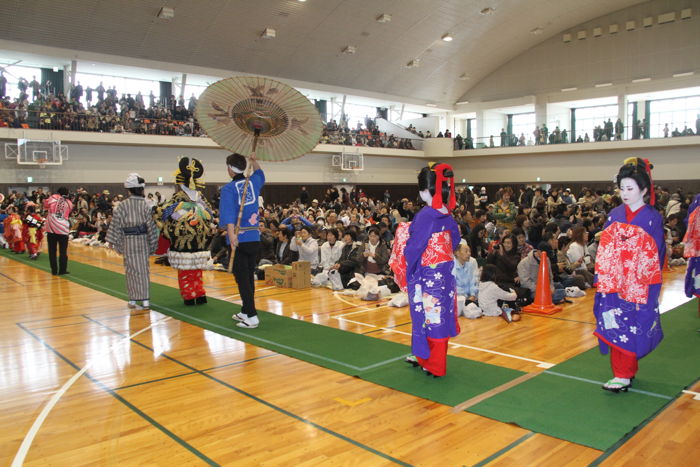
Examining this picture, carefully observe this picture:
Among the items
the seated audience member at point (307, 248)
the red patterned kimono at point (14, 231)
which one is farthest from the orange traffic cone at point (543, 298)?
the red patterned kimono at point (14, 231)

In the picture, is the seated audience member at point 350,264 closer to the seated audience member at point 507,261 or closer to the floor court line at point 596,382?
the seated audience member at point 507,261

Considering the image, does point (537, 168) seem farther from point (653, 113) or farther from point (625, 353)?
point (625, 353)

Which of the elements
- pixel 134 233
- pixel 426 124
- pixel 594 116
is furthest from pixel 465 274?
pixel 426 124

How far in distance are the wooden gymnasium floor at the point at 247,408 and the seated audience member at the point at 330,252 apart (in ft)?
9.67

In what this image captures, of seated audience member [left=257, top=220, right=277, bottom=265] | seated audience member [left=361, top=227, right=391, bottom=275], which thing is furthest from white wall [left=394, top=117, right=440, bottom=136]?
seated audience member [left=361, top=227, right=391, bottom=275]

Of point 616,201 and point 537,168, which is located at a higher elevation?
point 537,168

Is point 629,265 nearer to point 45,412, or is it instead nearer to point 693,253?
point 693,253

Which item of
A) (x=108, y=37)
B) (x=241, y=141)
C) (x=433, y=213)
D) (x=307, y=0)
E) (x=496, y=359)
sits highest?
(x=307, y=0)

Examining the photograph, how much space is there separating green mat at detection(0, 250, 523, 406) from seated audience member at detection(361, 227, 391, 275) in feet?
7.63

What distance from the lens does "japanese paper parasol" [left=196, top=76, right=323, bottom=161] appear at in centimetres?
523

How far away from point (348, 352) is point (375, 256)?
140 inches

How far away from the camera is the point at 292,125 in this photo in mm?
5641

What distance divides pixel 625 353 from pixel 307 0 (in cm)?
1843

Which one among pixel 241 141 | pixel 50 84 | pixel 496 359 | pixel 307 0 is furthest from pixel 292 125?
pixel 50 84
